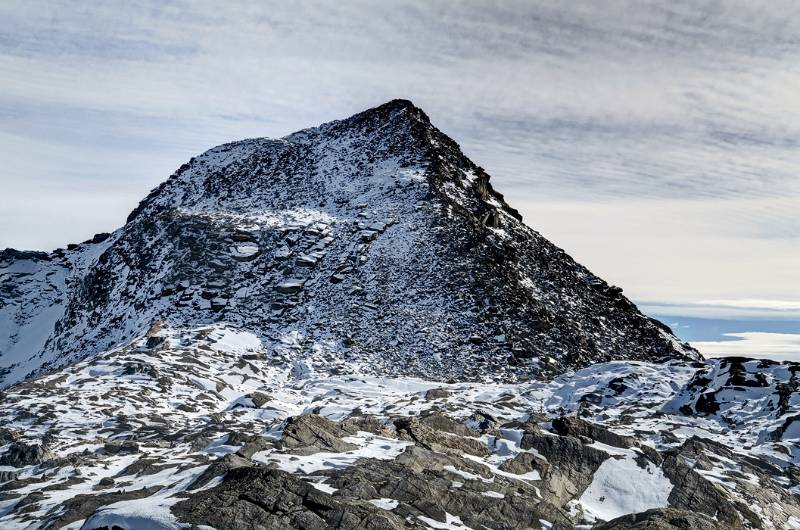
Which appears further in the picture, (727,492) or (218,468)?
(727,492)

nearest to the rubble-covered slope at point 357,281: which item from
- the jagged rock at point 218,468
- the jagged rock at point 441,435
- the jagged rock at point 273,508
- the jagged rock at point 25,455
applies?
the jagged rock at point 441,435

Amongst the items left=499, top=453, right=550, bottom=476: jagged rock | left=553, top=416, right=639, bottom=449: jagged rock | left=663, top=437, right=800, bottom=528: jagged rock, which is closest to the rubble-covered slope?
left=553, top=416, right=639, bottom=449: jagged rock

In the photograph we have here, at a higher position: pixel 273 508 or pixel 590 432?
pixel 590 432

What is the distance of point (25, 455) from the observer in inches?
1198

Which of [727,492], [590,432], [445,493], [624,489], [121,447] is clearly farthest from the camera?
[121,447]

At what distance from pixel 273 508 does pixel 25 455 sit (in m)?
17.9

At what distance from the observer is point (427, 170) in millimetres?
78125

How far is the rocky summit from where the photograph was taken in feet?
75.4

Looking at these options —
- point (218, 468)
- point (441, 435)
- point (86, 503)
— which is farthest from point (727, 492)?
point (86, 503)

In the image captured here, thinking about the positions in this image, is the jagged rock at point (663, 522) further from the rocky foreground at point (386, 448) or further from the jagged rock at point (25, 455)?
the jagged rock at point (25, 455)

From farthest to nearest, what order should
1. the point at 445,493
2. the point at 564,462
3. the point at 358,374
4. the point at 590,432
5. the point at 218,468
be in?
the point at 358,374, the point at 590,432, the point at 564,462, the point at 445,493, the point at 218,468

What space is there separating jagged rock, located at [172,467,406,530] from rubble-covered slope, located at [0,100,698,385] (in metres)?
32.1

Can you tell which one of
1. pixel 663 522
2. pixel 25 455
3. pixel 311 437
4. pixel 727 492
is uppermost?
pixel 311 437

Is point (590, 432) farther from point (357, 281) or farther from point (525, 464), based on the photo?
point (357, 281)
